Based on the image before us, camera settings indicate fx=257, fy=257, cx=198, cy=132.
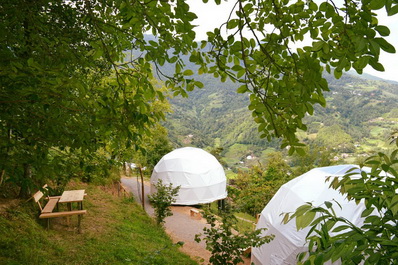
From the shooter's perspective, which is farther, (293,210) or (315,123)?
(315,123)

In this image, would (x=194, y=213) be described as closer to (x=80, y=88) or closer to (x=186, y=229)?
(x=186, y=229)

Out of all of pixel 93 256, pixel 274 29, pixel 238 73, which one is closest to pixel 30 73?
pixel 238 73

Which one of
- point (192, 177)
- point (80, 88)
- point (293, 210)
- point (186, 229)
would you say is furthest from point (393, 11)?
point (192, 177)

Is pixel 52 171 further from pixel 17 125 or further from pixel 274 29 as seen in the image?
pixel 274 29

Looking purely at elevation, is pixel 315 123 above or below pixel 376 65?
above

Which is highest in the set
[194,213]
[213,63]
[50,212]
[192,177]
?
[213,63]

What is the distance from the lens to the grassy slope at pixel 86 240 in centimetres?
531

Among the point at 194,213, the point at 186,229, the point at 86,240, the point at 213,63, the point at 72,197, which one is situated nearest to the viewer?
the point at 213,63

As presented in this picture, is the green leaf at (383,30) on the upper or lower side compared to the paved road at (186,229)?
upper

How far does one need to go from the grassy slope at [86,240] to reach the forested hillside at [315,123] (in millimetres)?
56701

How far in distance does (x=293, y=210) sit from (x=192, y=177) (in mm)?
10826

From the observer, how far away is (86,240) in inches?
276

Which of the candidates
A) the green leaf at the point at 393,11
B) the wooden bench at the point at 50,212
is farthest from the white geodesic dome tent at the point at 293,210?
the green leaf at the point at 393,11

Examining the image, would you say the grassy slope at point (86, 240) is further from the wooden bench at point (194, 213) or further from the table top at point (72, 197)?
the wooden bench at point (194, 213)
